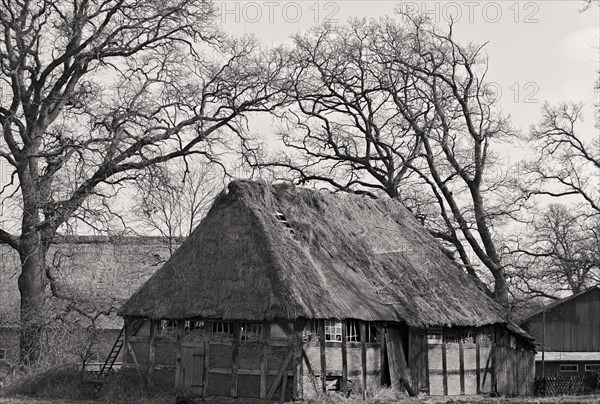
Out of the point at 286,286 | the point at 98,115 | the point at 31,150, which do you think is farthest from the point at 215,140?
the point at 286,286

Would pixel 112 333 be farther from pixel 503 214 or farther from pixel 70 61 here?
pixel 503 214

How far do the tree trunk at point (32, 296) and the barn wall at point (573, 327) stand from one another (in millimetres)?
25562

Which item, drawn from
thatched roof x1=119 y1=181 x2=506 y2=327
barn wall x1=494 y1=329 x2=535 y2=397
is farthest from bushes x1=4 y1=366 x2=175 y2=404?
barn wall x1=494 y1=329 x2=535 y2=397

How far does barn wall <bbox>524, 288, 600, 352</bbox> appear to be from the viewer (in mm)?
47812

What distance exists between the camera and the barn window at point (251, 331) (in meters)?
27.2

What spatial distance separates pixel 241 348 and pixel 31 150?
1059 centimetres

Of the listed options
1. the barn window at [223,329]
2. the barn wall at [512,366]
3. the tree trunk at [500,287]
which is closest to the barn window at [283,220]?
the barn window at [223,329]

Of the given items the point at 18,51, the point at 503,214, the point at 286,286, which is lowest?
the point at 286,286

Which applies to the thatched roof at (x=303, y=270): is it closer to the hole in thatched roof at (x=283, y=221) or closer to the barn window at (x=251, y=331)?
the hole in thatched roof at (x=283, y=221)

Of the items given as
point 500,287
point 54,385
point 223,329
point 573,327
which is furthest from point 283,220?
point 573,327

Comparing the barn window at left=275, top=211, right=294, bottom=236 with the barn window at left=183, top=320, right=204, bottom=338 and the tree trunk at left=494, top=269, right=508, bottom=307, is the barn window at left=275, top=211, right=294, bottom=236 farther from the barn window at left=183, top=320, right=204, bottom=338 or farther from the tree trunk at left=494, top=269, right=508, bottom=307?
the tree trunk at left=494, top=269, right=508, bottom=307

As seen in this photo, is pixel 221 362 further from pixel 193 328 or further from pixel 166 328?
pixel 166 328

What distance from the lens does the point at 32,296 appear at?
32156mm

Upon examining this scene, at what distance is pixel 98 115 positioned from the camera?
32219mm
